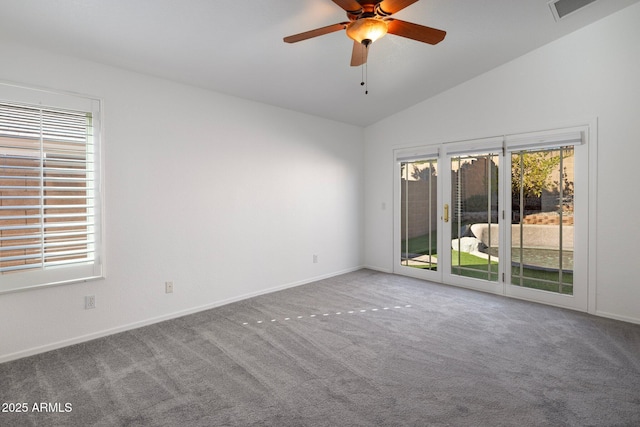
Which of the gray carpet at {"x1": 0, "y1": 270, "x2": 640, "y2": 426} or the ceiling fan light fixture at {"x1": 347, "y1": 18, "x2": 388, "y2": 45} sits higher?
the ceiling fan light fixture at {"x1": 347, "y1": 18, "x2": 388, "y2": 45}

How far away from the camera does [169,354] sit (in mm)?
2885

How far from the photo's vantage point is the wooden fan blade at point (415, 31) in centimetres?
237

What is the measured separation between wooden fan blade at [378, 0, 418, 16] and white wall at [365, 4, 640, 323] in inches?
111

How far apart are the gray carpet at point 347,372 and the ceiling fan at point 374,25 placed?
A: 2471 millimetres

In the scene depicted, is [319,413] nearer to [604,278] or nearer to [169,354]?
[169,354]

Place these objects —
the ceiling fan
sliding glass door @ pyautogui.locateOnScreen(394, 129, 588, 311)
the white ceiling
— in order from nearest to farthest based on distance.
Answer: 1. the ceiling fan
2. the white ceiling
3. sliding glass door @ pyautogui.locateOnScreen(394, 129, 588, 311)

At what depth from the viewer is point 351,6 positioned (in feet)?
7.34

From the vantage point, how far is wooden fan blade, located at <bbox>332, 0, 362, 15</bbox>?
85.4 inches

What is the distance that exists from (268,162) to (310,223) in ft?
3.90

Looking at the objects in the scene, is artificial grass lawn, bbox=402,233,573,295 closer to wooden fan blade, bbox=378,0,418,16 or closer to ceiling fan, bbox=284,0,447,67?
ceiling fan, bbox=284,0,447,67

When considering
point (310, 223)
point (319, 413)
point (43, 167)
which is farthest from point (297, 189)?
point (319, 413)

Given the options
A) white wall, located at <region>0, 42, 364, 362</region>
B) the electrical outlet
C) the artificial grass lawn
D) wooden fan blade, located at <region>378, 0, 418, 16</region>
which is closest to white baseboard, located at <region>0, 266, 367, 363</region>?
white wall, located at <region>0, 42, 364, 362</region>

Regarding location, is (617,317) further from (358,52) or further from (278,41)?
(278,41)

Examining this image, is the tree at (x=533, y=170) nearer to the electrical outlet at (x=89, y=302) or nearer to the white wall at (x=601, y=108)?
the white wall at (x=601, y=108)
